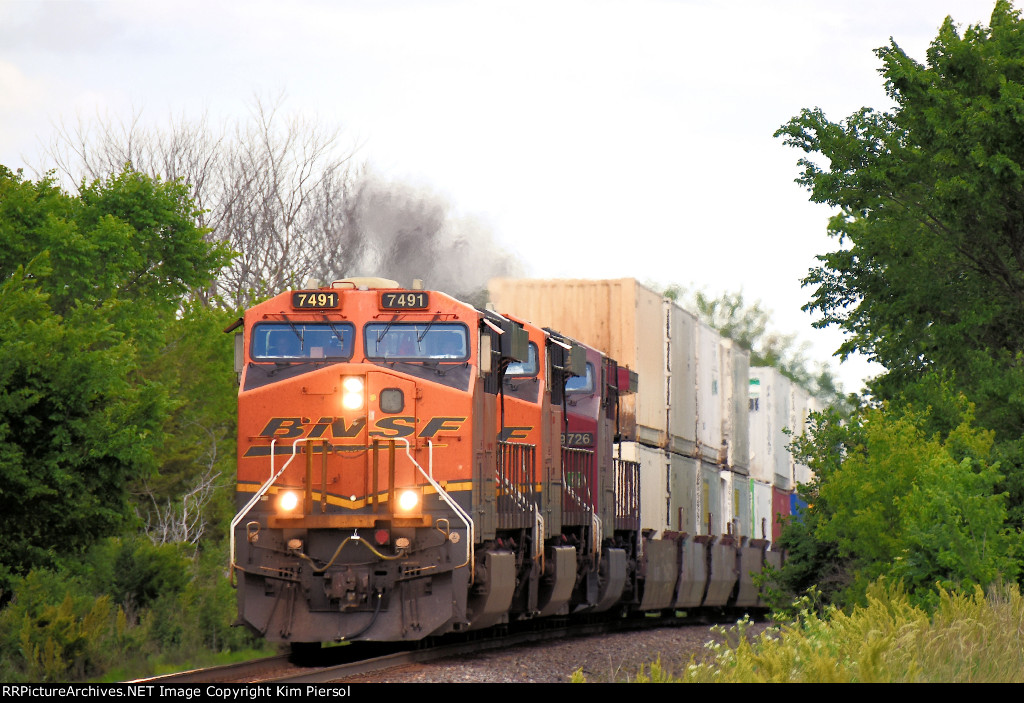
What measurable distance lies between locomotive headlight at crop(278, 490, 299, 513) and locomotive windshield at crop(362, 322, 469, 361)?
182 cm

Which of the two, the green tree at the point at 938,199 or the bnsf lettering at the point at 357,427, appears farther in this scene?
the green tree at the point at 938,199

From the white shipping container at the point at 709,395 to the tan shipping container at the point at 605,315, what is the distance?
4.31 metres

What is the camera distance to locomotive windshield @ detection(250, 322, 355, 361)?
15195mm

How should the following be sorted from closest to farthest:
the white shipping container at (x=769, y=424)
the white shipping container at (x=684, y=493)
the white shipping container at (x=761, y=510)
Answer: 1. the white shipping container at (x=684, y=493)
2. the white shipping container at (x=761, y=510)
3. the white shipping container at (x=769, y=424)

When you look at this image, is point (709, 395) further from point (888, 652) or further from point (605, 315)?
point (888, 652)

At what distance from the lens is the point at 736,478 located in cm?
3189

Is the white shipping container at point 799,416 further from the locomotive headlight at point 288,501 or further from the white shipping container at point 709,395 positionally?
the locomotive headlight at point 288,501

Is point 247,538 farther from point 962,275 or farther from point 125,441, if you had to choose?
point 962,275

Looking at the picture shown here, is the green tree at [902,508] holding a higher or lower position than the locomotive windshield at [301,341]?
lower

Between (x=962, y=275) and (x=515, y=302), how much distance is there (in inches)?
318

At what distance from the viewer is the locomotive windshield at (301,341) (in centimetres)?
1520

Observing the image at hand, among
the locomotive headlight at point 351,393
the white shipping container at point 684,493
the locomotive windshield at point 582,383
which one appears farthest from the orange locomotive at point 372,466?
the white shipping container at point 684,493

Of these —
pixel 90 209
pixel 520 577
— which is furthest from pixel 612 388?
pixel 90 209
